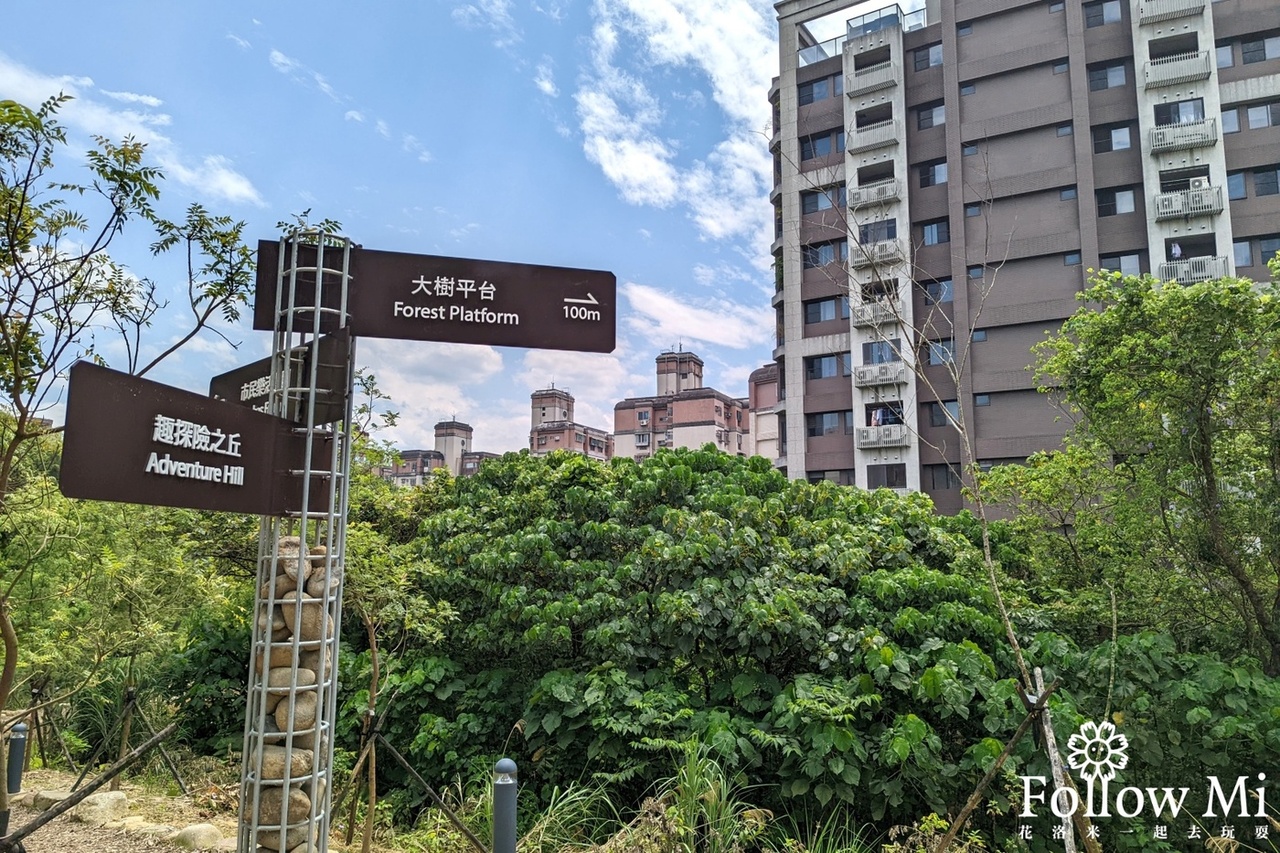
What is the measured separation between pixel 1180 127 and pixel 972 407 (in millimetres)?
9855

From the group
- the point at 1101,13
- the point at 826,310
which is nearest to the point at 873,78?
the point at 1101,13

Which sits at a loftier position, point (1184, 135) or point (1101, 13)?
point (1101, 13)

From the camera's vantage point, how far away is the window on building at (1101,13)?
24000mm

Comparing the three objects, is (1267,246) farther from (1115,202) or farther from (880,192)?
(880,192)

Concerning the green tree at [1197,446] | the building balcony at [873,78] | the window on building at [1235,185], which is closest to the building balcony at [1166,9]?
the window on building at [1235,185]

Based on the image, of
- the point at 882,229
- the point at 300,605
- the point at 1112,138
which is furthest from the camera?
the point at 882,229

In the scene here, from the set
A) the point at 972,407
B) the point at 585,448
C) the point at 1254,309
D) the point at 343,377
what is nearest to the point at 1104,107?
the point at 972,407

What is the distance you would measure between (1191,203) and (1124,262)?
2.23 m

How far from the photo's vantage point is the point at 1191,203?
71.6 feet

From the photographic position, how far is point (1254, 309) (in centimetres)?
627

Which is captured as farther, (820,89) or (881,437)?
(820,89)

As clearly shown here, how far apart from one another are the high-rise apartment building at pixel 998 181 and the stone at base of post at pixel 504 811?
18317 mm

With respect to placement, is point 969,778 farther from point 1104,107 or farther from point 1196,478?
point 1104,107

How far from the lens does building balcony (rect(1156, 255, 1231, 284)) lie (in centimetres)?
2147
